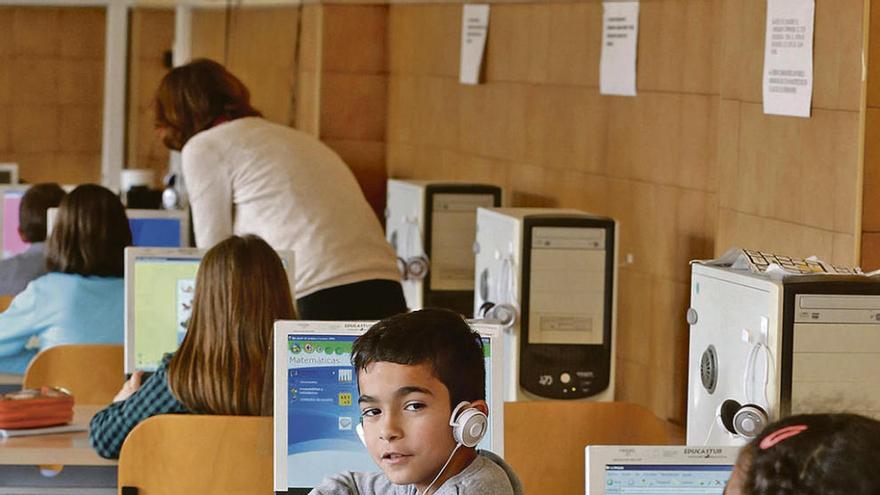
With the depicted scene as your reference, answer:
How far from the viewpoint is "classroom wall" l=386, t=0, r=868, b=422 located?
3.72 meters

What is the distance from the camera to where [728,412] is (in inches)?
111

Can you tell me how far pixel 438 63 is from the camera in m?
7.28

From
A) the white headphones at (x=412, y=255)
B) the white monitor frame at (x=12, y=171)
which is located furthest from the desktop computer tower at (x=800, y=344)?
the white monitor frame at (x=12, y=171)

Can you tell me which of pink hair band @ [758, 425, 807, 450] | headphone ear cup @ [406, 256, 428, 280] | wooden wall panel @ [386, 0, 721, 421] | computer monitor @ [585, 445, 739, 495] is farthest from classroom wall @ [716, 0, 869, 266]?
pink hair band @ [758, 425, 807, 450]

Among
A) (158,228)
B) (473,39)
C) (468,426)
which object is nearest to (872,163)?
(468,426)

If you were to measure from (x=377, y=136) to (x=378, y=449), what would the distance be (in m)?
6.05

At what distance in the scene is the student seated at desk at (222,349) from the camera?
3.44m

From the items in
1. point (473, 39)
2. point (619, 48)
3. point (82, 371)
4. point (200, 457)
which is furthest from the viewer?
point (473, 39)

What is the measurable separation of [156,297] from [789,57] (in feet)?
5.98

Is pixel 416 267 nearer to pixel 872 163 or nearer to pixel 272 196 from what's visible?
pixel 272 196

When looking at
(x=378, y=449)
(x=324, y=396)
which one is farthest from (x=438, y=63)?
(x=378, y=449)

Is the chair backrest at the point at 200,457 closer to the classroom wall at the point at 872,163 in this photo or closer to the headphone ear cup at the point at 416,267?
the classroom wall at the point at 872,163

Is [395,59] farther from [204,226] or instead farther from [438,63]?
[204,226]

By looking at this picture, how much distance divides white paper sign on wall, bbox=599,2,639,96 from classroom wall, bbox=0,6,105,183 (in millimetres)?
5750
